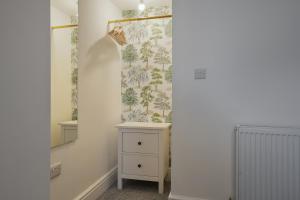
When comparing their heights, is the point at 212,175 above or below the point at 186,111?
below

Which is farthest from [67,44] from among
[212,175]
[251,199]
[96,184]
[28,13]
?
[251,199]

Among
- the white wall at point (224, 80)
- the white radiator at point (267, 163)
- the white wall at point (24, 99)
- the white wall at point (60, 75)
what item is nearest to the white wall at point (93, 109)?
the white wall at point (60, 75)

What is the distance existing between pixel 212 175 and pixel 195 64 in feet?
3.38

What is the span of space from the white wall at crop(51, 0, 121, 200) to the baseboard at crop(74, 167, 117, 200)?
0.16 ft

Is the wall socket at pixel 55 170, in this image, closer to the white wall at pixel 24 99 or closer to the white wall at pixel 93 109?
the white wall at pixel 93 109

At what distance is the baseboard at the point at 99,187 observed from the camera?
201 cm

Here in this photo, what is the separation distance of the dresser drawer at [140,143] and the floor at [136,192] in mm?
454

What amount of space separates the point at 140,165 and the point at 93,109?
0.84 metres

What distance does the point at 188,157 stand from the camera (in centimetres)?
194

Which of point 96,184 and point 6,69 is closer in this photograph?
point 6,69

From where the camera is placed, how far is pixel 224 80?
183 cm

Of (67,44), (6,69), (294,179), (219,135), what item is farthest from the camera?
(219,135)

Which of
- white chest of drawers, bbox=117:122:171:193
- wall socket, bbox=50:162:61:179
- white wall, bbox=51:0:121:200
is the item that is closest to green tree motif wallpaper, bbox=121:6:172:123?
white wall, bbox=51:0:121:200

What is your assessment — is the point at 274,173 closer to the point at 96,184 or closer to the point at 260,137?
the point at 260,137
